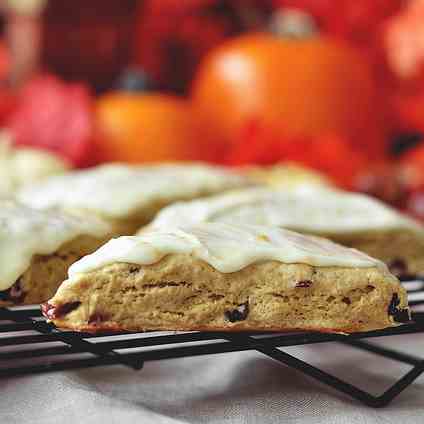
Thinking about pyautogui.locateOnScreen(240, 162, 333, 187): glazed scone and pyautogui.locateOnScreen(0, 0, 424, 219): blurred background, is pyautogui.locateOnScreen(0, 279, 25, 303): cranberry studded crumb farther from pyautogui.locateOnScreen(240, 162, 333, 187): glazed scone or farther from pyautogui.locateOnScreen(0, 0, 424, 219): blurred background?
pyautogui.locateOnScreen(0, 0, 424, 219): blurred background

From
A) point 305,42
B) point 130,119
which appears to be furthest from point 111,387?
point 305,42

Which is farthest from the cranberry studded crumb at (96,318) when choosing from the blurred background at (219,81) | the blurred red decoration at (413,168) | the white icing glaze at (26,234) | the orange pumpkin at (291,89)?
the orange pumpkin at (291,89)

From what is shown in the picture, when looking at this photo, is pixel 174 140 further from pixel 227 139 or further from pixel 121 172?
pixel 121 172

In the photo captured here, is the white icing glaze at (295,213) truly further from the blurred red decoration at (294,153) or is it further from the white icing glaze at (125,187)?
the blurred red decoration at (294,153)

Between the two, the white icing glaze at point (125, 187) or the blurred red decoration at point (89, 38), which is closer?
the white icing glaze at point (125, 187)

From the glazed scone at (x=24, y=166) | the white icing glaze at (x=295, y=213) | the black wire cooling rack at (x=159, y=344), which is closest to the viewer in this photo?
the black wire cooling rack at (x=159, y=344)

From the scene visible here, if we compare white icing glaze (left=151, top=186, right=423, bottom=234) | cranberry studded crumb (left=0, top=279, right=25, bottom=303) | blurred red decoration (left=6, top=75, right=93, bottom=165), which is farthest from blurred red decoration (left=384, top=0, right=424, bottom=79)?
cranberry studded crumb (left=0, top=279, right=25, bottom=303)
